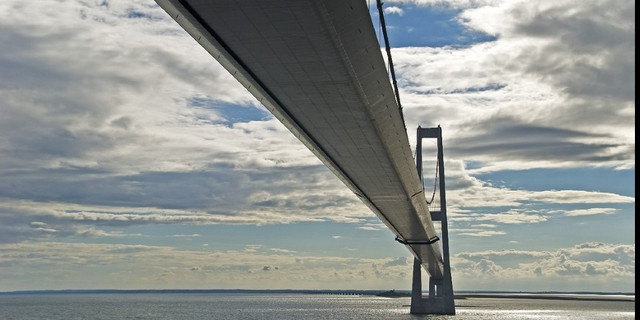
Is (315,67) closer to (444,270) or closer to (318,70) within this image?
(318,70)

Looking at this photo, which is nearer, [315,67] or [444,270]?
[315,67]

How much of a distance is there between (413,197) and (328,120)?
1818cm

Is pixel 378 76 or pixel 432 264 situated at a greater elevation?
pixel 378 76

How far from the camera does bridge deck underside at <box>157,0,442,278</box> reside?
16.7 m

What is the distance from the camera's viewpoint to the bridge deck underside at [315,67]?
1670 centimetres

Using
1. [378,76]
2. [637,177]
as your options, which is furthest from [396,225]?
[637,177]

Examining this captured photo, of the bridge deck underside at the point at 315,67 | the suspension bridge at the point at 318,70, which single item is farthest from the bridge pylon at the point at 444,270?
the bridge deck underside at the point at 315,67

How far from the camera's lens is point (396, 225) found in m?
55.3

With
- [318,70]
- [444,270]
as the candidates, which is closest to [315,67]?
[318,70]

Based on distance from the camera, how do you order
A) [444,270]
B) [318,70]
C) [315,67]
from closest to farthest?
[315,67], [318,70], [444,270]

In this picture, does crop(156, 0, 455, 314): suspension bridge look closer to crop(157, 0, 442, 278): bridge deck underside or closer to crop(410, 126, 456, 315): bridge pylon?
crop(157, 0, 442, 278): bridge deck underside

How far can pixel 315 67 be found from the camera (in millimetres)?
19734

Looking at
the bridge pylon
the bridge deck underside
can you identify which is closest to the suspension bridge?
the bridge deck underside

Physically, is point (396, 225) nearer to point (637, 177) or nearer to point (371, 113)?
point (371, 113)
